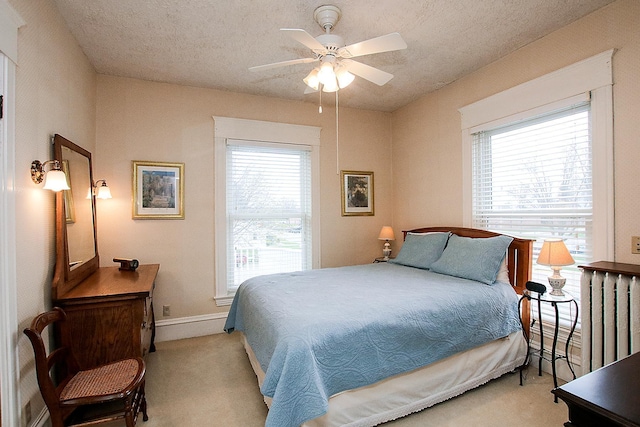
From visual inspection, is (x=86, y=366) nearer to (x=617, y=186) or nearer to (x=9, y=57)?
(x=9, y=57)

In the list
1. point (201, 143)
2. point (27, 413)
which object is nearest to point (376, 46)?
point (201, 143)

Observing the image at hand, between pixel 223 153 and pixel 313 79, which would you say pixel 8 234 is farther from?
pixel 223 153

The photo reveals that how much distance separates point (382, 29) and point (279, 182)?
2046 millimetres

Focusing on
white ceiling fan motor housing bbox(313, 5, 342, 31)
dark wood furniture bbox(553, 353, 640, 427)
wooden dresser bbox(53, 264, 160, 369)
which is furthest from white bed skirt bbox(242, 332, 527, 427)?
white ceiling fan motor housing bbox(313, 5, 342, 31)

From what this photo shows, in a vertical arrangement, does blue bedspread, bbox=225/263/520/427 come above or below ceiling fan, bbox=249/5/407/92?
below

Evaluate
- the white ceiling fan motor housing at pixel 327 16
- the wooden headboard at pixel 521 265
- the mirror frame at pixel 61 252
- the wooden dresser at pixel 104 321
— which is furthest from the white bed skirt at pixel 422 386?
the white ceiling fan motor housing at pixel 327 16

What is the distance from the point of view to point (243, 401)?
2250mm

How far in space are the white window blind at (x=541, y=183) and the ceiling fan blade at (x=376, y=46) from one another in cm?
160

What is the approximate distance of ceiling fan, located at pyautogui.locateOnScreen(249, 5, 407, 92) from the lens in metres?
1.95

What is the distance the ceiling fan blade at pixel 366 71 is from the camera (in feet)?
7.38

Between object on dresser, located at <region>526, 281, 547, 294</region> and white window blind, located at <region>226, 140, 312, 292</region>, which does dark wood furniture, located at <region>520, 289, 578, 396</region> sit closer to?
object on dresser, located at <region>526, 281, 547, 294</region>

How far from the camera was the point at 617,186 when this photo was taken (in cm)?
221

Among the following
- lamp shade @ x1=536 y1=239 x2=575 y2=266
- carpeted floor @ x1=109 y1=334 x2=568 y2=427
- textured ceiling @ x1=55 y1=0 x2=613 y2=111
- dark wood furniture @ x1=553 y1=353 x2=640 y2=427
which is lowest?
carpeted floor @ x1=109 y1=334 x2=568 y2=427

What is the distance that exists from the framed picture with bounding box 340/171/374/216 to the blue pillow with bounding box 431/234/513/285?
1.46 m
